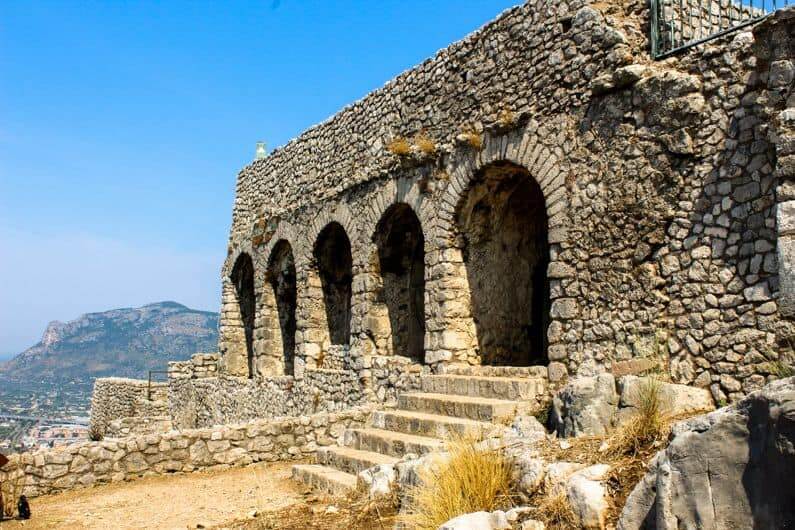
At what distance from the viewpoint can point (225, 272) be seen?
18.6 meters

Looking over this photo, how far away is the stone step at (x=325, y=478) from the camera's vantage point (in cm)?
751

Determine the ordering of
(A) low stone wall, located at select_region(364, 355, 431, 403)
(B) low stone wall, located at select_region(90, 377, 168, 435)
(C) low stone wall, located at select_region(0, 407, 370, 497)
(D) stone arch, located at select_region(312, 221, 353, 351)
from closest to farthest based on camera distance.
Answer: (C) low stone wall, located at select_region(0, 407, 370, 497)
(A) low stone wall, located at select_region(364, 355, 431, 403)
(D) stone arch, located at select_region(312, 221, 353, 351)
(B) low stone wall, located at select_region(90, 377, 168, 435)

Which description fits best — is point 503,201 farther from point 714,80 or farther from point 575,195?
point 714,80

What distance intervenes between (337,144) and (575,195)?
624 centimetres

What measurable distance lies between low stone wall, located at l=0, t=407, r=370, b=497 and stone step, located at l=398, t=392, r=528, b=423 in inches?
49.1

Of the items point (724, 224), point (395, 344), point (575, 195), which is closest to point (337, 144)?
point (395, 344)

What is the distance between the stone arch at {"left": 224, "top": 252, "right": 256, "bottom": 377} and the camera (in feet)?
58.7

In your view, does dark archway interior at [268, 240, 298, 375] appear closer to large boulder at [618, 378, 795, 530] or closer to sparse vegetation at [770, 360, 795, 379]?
sparse vegetation at [770, 360, 795, 379]

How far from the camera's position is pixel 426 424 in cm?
837

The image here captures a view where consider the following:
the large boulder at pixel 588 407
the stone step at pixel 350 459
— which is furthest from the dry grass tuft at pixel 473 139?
the stone step at pixel 350 459

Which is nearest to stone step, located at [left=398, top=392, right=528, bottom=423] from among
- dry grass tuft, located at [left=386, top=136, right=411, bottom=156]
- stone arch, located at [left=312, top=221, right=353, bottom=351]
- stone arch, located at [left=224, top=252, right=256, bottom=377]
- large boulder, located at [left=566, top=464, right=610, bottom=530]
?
large boulder, located at [left=566, top=464, right=610, bottom=530]

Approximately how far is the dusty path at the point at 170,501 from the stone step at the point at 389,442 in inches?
36.4

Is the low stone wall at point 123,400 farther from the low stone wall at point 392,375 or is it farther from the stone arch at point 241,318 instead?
the low stone wall at point 392,375

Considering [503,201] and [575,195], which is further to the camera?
[503,201]
